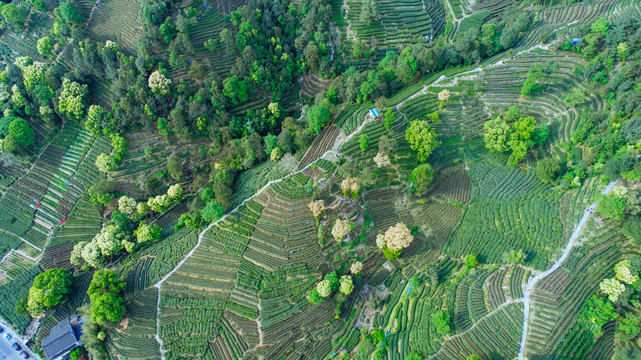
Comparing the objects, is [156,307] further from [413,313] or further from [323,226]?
[413,313]

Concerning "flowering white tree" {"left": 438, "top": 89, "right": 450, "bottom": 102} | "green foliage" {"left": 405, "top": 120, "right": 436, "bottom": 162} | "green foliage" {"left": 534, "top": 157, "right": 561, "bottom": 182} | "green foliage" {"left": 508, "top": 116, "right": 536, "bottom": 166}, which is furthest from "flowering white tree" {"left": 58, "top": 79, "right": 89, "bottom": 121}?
"green foliage" {"left": 534, "top": 157, "right": 561, "bottom": 182}

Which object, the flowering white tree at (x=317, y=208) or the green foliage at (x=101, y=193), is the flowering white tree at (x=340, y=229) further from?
the green foliage at (x=101, y=193)

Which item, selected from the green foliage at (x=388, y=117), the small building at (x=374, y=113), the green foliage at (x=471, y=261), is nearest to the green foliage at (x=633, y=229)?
the green foliage at (x=471, y=261)

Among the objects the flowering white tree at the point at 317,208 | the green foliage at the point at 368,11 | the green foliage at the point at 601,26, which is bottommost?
the flowering white tree at the point at 317,208

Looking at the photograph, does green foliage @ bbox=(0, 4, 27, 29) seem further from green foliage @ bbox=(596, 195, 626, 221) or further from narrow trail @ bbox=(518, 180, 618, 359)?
green foliage @ bbox=(596, 195, 626, 221)

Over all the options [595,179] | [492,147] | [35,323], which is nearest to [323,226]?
[492,147]

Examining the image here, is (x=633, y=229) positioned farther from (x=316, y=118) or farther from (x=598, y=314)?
(x=316, y=118)
